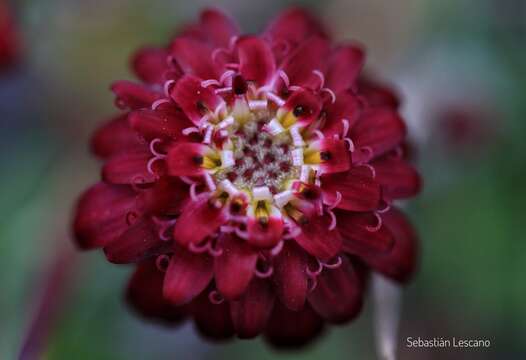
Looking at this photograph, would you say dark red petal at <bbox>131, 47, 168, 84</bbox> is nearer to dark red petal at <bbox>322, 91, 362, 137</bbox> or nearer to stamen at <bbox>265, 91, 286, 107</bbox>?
stamen at <bbox>265, 91, 286, 107</bbox>

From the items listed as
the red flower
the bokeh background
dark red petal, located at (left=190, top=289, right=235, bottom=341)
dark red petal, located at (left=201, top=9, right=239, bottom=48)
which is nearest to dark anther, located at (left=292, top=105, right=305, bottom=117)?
dark red petal, located at (left=201, top=9, right=239, bottom=48)

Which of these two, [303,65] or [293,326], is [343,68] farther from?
[293,326]

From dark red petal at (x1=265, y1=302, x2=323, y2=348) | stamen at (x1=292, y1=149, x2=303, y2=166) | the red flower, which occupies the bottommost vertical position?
dark red petal at (x1=265, y1=302, x2=323, y2=348)

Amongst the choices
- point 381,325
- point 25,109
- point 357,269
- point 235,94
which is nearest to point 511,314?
point 381,325

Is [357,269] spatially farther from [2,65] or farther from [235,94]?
[2,65]

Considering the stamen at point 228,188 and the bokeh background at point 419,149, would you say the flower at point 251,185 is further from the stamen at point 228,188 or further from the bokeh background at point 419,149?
the bokeh background at point 419,149

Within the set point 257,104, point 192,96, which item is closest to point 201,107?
point 192,96

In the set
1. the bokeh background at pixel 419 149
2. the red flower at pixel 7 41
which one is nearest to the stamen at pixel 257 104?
the bokeh background at pixel 419 149
